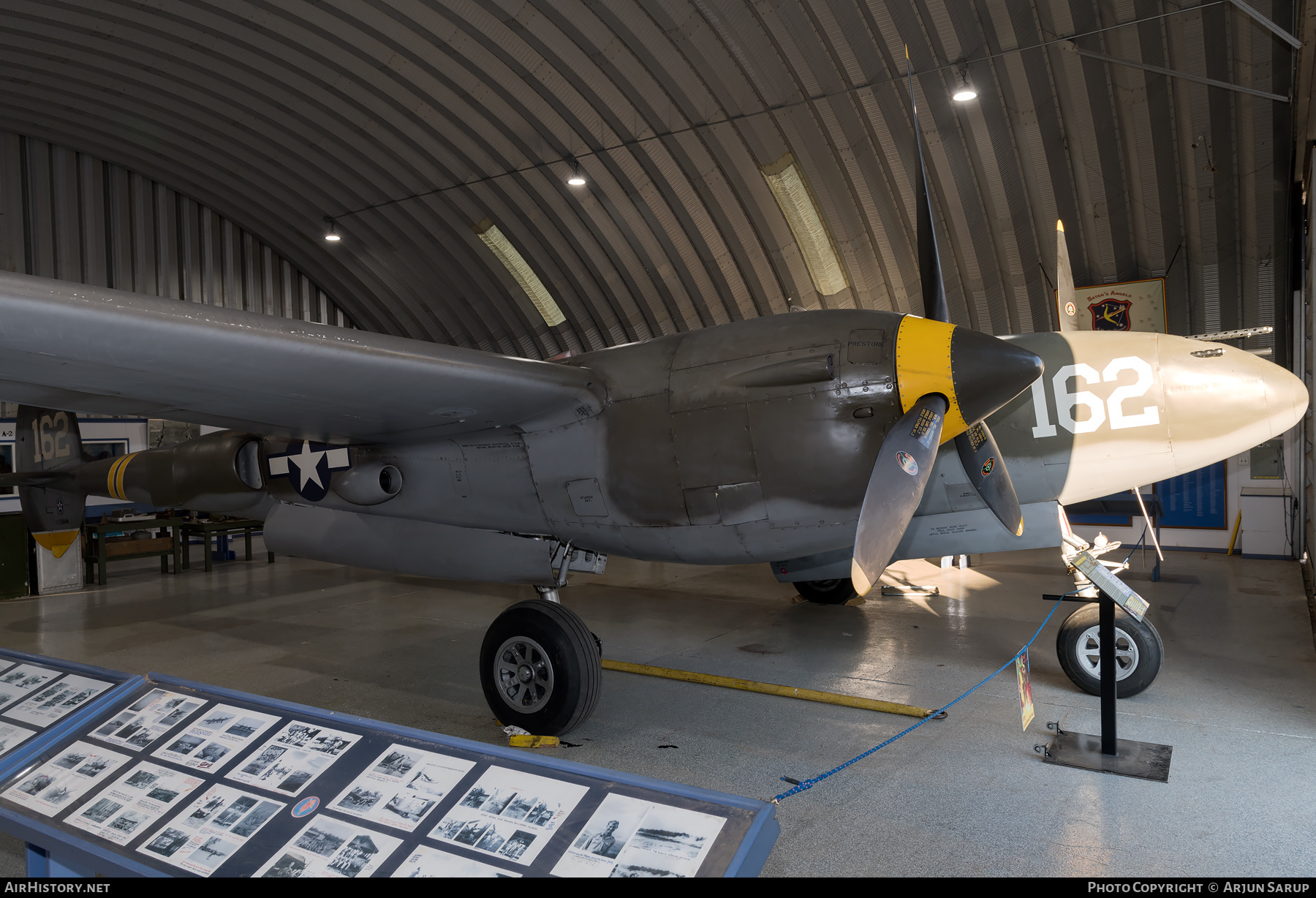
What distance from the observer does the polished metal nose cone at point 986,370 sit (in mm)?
3934

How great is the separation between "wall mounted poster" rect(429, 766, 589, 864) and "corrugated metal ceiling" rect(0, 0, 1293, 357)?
10758 mm

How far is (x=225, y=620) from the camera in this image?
8984 mm

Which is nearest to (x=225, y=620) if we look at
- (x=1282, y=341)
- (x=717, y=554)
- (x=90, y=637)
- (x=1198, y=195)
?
(x=90, y=637)

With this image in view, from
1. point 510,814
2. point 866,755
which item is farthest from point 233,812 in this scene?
point 866,755

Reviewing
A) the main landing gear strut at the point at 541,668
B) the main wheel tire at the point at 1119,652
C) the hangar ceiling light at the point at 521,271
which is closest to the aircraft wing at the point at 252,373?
the main landing gear strut at the point at 541,668

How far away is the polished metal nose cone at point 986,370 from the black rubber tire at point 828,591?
511cm

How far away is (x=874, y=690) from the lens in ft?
18.6

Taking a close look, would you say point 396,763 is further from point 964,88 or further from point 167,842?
point 964,88

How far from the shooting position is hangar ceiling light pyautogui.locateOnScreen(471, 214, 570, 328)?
1575 cm

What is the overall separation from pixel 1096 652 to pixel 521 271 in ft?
44.5

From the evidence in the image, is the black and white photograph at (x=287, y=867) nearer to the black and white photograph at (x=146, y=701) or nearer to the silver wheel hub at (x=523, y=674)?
the black and white photograph at (x=146, y=701)

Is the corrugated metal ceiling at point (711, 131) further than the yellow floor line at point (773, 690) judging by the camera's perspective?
Yes

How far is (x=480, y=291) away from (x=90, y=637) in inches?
427

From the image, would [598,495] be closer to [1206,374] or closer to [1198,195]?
[1206,374]
